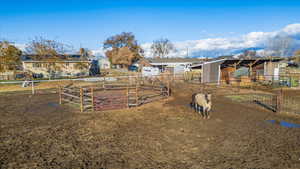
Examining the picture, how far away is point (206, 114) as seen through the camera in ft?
28.8

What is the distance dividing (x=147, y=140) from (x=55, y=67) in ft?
100

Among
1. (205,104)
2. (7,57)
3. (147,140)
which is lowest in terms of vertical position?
(147,140)

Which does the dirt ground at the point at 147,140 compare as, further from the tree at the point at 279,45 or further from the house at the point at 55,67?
the tree at the point at 279,45

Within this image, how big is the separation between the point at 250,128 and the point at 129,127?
16.1 ft

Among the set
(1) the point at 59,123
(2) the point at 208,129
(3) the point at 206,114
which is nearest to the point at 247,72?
(3) the point at 206,114

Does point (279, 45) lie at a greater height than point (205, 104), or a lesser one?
greater

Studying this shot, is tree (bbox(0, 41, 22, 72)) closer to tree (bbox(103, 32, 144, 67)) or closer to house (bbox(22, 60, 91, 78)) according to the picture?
house (bbox(22, 60, 91, 78))

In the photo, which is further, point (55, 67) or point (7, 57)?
point (55, 67)

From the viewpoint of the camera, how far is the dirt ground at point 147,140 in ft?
14.7

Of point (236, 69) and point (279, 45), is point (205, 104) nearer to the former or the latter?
point (236, 69)

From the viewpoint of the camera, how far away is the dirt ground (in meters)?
4.48

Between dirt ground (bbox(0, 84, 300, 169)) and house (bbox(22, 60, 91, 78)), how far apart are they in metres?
24.1

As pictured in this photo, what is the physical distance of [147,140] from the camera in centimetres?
580

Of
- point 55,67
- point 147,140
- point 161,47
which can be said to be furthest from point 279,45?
point 147,140
